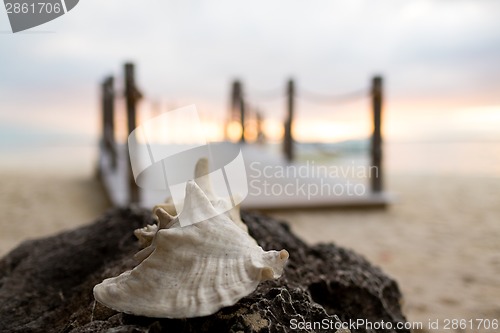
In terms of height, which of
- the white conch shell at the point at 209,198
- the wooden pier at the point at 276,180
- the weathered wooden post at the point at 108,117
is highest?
the white conch shell at the point at 209,198

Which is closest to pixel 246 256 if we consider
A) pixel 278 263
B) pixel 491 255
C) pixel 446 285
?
pixel 278 263

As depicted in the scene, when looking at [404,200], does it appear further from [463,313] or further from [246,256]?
[246,256]

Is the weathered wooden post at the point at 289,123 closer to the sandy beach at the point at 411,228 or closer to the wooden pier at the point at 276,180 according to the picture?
the wooden pier at the point at 276,180

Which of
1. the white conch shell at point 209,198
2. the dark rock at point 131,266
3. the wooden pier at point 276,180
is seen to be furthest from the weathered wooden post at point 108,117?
the white conch shell at point 209,198

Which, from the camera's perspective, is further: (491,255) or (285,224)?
(491,255)

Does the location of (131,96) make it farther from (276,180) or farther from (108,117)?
(276,180)

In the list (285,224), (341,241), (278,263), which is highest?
(278,263)

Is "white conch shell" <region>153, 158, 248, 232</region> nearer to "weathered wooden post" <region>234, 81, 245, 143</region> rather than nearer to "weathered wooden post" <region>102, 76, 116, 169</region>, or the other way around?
"weathered wooden post" <region>102, 76, 116, 169</region>
